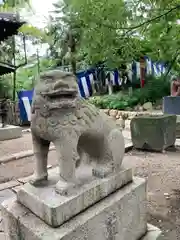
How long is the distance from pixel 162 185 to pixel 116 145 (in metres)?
1.85

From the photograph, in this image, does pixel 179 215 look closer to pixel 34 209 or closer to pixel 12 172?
pixel 34 209

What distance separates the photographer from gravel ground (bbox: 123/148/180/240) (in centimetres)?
242

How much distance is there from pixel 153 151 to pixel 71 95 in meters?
3.79

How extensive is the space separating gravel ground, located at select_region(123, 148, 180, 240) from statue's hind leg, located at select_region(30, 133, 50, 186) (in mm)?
682

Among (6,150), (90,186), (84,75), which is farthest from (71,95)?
(84,75)

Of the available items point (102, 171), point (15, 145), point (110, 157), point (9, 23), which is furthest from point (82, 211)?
point (9, 23)

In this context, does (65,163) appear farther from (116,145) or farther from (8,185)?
(8,185)

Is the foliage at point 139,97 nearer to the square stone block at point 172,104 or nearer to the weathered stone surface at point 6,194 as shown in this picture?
the square stone block at point 172,104

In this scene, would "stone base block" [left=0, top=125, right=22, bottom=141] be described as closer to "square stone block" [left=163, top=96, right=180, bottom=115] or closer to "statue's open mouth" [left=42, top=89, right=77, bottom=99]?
"square stone block" [left=163, top=96, right=180, bottom=115]

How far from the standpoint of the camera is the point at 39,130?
57.8 inches

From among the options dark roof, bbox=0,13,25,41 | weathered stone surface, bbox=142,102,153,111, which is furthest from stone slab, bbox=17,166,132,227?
weathered stone surface, bbox=142,102,153,111

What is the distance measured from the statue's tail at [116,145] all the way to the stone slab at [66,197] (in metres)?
0.09

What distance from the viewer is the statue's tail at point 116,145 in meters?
1.73

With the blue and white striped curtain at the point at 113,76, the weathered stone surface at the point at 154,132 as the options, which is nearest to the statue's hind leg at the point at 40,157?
the weathered stone surface at the point at 154,132
